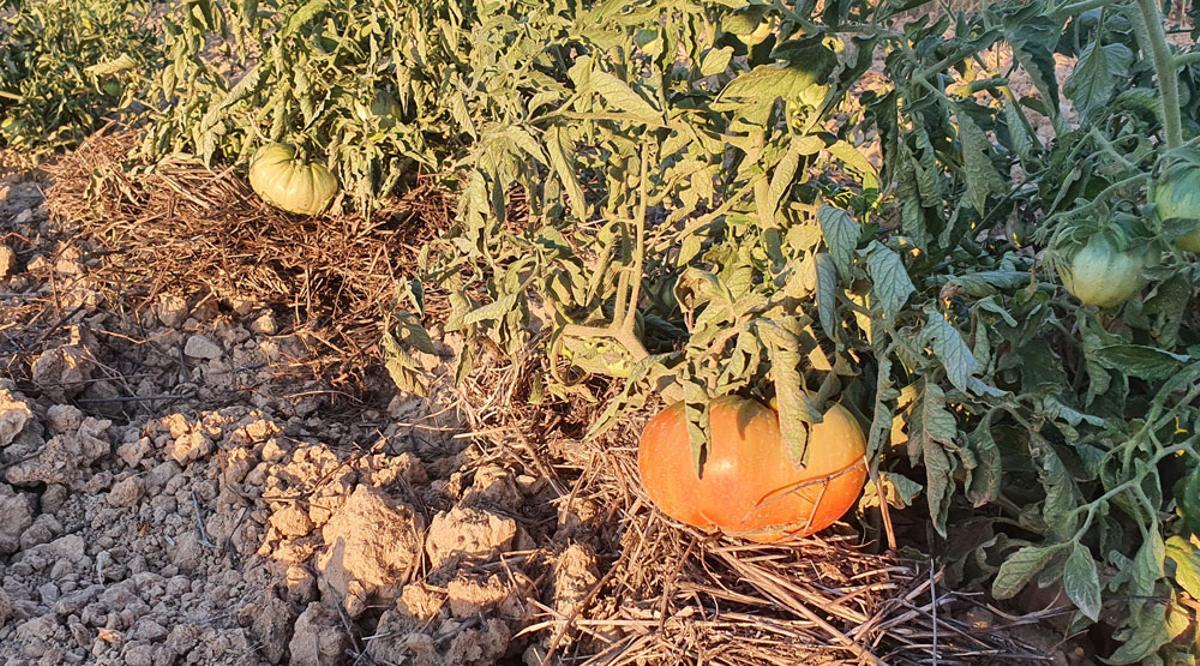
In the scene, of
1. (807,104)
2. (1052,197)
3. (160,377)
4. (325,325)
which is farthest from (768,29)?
(160,377)

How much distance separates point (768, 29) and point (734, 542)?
0.91 m

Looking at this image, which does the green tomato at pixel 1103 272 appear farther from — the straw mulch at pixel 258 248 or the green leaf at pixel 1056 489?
the straw mulch at pixel 258 248

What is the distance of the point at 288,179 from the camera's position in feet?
9.61

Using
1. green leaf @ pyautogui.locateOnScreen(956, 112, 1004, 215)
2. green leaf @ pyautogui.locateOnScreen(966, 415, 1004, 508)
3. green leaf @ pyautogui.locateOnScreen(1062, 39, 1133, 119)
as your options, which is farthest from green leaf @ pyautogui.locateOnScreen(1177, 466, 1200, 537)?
green leaf @ pyautogui.locateOnScreen(1062, 39, 1133, 119)

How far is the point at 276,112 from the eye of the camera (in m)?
2.87

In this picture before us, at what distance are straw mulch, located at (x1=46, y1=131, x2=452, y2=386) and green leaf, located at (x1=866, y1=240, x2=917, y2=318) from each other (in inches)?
63.5

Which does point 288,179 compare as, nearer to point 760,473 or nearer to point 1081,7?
point 760,473

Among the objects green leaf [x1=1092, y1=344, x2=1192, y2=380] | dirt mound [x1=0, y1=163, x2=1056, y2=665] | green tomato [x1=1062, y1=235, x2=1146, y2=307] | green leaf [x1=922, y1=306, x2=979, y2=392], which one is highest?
green tomato [x1=1062, y1=235, x2=1146, y2=307]

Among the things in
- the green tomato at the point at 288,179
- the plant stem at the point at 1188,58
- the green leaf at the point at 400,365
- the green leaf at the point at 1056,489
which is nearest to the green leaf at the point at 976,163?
the plant stem at the point at 1188,58

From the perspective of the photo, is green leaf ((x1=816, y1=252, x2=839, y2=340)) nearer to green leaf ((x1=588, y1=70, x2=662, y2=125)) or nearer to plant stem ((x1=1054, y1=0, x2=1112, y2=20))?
green leaf ((x1=588, y1=70, x2=662, y2=125))

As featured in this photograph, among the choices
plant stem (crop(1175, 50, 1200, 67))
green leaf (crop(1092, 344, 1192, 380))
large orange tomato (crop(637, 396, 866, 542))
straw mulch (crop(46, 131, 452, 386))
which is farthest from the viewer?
straw mulch (crop(46, 131, 452, 386))

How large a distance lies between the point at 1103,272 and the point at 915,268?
476 millimetres

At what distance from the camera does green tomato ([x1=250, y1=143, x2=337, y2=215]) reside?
293 centimetres

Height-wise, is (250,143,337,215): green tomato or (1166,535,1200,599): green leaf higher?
(1166,535,1200,599): green leaf
